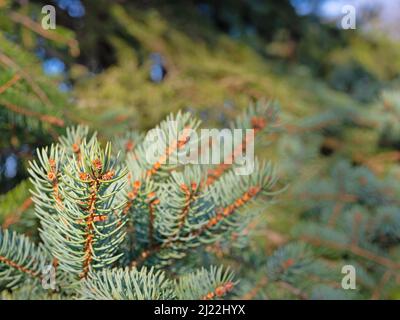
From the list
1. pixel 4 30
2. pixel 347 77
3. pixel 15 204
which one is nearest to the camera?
pixel 15 204

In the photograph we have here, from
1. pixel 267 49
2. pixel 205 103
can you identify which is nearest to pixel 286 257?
pixel 205 103

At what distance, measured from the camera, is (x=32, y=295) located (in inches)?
16.2

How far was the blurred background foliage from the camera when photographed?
0.77 m

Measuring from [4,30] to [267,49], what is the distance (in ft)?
3.92

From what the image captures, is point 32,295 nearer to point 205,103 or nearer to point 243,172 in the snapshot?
point 243,172

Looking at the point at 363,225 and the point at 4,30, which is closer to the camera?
the point at 4,30

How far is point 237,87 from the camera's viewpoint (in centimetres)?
131

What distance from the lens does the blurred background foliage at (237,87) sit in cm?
77

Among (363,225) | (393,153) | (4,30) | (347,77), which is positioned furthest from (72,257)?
(347,77)

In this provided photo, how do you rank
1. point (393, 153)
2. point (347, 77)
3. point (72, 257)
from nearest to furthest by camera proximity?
point (72, 257) < point (393, 153) < point (347, 77)

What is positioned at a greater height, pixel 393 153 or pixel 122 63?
pixel 122 63

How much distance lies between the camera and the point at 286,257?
0.52 metres
